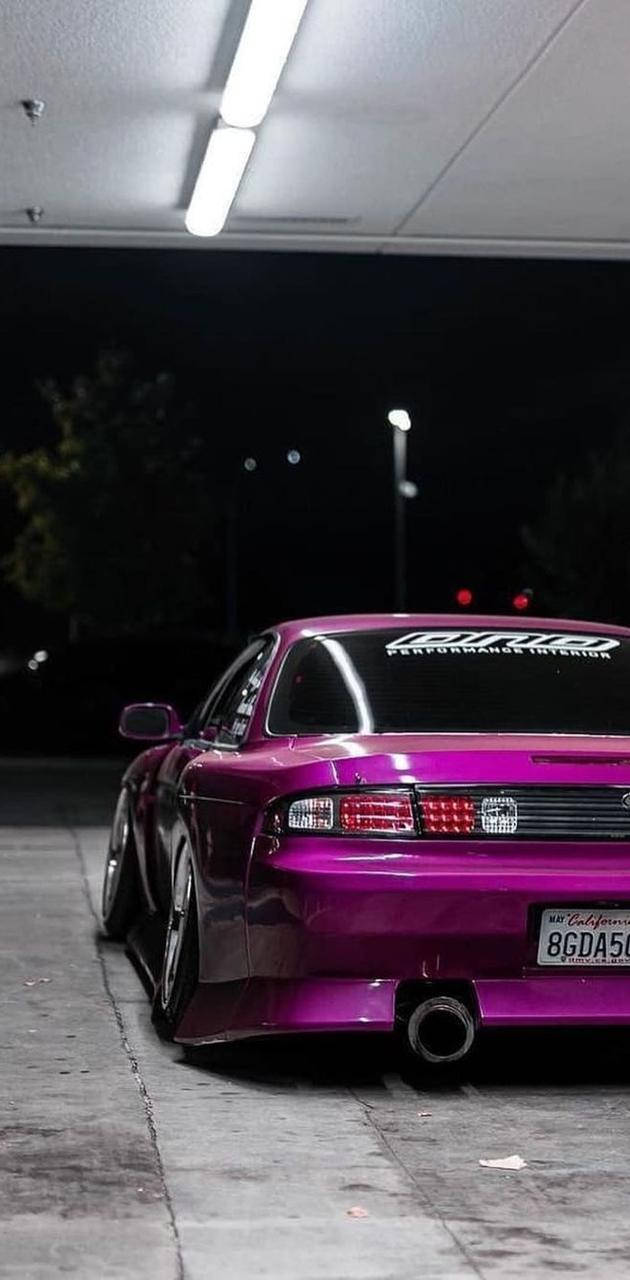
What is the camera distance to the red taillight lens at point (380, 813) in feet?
21.5

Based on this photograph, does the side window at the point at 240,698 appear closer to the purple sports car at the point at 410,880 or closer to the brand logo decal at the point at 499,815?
the purple sports car at the point at 410,880

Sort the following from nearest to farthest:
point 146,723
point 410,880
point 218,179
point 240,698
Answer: point 410,880, point 240,698, point 146,723, point 218,179

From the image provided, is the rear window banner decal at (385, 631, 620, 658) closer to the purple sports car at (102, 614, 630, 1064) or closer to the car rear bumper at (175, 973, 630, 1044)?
the purple sports car at (102, 614, 630, 1064)

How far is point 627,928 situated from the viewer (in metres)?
6.60

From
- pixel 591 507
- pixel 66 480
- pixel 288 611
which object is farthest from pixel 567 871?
pixel 288 611

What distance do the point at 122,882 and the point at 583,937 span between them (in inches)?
150

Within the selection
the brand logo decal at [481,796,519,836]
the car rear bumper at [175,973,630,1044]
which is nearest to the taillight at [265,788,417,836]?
the brand logo decal at [481,796,519,836]

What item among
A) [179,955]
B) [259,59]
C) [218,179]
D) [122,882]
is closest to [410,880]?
[179,955]

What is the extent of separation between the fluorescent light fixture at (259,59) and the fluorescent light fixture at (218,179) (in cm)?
34

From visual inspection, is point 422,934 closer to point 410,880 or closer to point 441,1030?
point 410,880

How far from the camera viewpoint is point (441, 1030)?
6.70 metres

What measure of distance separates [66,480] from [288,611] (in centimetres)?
3601

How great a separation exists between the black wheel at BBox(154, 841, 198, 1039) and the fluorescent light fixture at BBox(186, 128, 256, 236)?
5896mm

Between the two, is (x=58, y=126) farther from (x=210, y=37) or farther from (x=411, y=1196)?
(x=411, y=1196)
